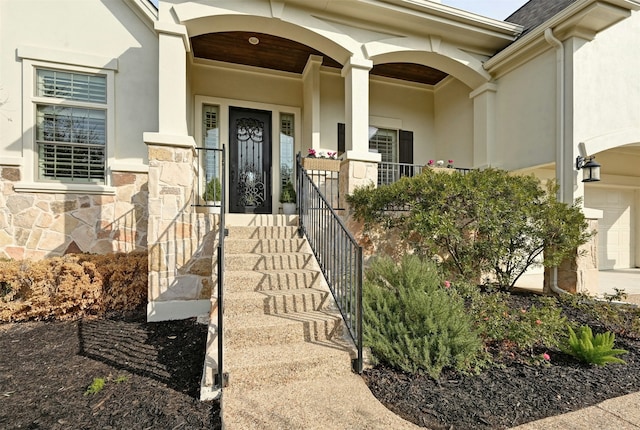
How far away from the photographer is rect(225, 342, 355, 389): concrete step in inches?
85.5

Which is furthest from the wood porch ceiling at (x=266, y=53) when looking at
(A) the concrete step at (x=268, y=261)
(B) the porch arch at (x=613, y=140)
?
(A) the concrete step at (x=268, y=261)

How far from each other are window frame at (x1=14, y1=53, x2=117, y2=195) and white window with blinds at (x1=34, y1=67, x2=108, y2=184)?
0.09 feet

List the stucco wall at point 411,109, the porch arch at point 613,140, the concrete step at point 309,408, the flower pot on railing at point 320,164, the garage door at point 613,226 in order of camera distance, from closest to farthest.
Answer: the concrete step at point 309,408
the porch arch at point 613,140
the flower pot on railing at point 320,164
the stucco wall at point 411,109
the garage door at point 613,226

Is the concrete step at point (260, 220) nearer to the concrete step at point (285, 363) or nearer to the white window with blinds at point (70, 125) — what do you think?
the white window with blinds at point (70, 125)

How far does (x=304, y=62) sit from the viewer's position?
5.98 m

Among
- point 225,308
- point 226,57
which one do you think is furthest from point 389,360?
point 226,57

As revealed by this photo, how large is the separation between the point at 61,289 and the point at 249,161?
11.5 feet

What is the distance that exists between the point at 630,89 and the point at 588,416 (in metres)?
5.56

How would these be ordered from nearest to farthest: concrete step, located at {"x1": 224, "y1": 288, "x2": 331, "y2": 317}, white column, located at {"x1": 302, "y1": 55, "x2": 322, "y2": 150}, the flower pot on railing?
concrete step, located at {"x1": 224, "y1": 288, "x2": 331, "y2": 317} → the flower pot on railing → white column, located at {"x1": 302, "y1": 55, "x2": 322, "y2": 150}

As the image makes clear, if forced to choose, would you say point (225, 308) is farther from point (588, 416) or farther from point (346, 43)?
point (346, 43)

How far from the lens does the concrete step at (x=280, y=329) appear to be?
2.49 meters

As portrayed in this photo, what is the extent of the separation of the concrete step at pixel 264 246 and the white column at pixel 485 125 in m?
3.94

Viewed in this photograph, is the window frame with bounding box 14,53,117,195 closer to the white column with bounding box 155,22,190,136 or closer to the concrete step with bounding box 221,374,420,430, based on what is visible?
the white column with bounding box 155,22,190,136

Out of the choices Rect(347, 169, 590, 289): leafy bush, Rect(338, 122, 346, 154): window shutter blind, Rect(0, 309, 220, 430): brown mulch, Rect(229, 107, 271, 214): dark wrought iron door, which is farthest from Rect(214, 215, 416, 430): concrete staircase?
Rect(338, 122, 346, 154): window shutter blind
